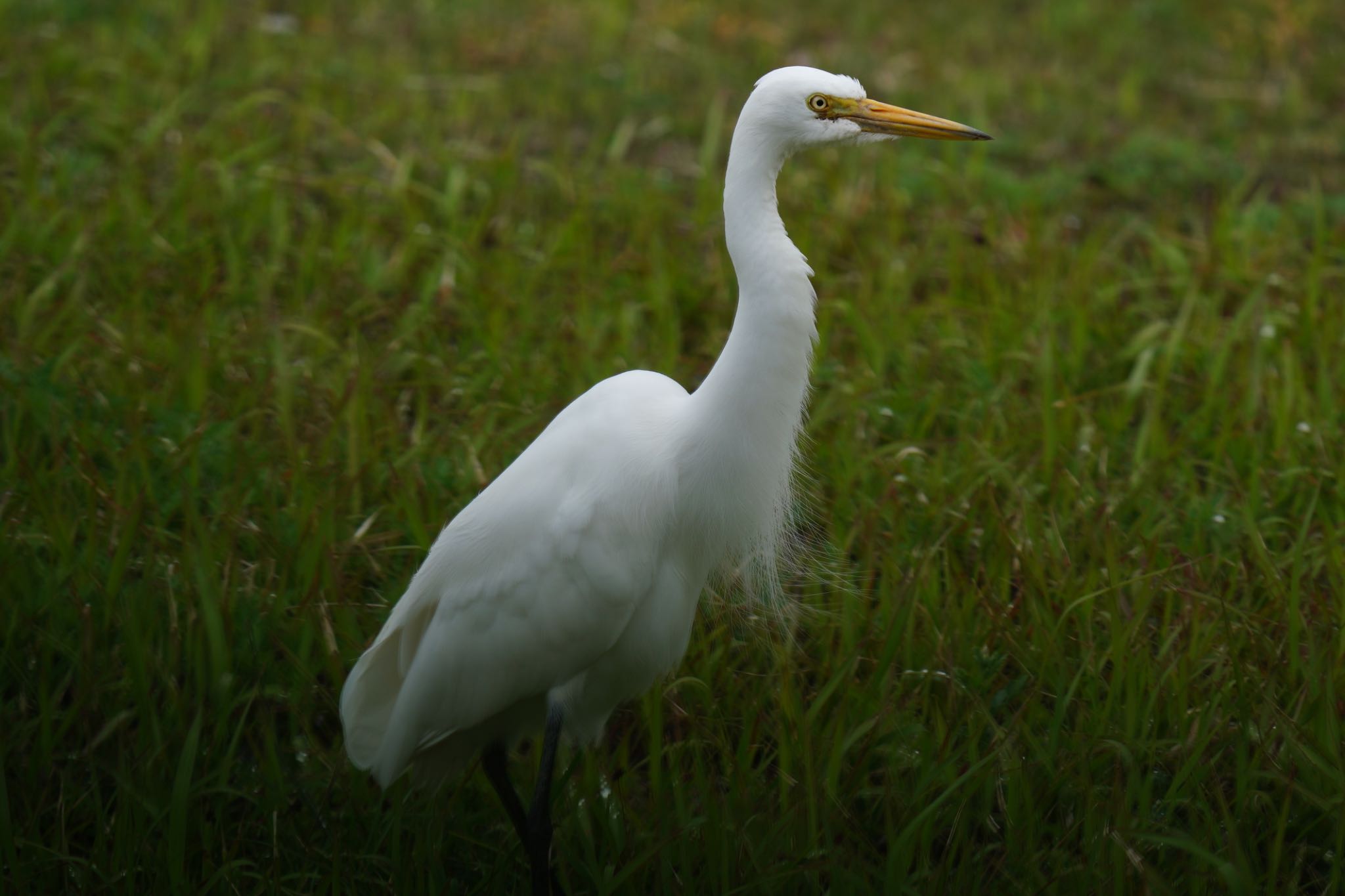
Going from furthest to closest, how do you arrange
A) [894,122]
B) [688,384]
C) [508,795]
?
[688,384] < [508,795] < [894,122]

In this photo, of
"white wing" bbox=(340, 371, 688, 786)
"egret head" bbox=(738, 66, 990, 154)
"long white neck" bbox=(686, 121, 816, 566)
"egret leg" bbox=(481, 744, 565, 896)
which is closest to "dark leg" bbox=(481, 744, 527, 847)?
"egret leg" bbox=(481, 744, 565, 896)

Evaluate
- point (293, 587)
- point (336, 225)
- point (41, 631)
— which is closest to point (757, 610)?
point (293, 587)

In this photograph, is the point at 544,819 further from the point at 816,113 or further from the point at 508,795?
the point at 816,113

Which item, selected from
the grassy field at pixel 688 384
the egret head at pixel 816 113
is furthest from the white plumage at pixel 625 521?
the grassy field at pixel 688 384

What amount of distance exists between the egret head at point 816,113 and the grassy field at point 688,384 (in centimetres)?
90

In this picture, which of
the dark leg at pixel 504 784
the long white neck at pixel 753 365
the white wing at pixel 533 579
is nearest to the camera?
the long white neck at pixel 753 365

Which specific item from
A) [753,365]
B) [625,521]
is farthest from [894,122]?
[625,521]

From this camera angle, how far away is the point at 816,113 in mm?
2000

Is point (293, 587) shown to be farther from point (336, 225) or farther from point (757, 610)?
point (336, 225)

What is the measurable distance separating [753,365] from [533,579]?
510 millimetres

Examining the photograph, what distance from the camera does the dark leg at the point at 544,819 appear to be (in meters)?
2.11

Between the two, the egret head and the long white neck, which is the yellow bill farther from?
the long white neck

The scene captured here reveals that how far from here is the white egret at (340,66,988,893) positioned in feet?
6.48

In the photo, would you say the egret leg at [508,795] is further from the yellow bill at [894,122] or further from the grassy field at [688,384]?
the yellow bill at [894,122]
